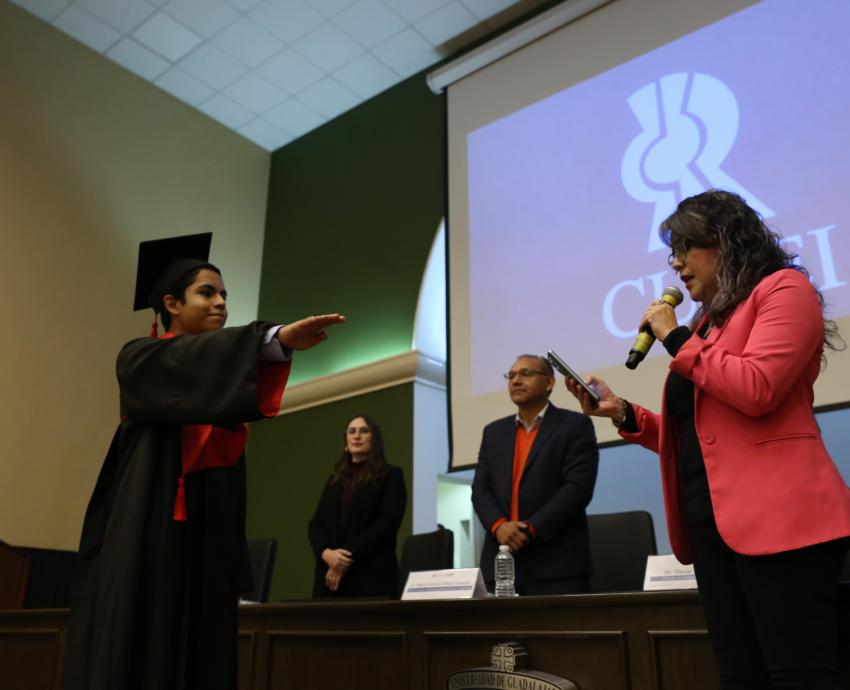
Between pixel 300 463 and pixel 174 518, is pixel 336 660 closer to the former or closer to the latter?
pixel 174 518

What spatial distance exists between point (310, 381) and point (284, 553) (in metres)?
1.14

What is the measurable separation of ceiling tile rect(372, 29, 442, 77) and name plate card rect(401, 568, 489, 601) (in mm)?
4015

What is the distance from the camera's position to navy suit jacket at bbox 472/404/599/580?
2.52 metres

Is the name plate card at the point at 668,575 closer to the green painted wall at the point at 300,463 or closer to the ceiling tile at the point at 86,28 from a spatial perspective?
the green painted wall at the point at 300,463

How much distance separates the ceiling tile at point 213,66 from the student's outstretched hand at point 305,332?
14.6 feet

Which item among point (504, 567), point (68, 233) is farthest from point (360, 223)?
point (504, 567)

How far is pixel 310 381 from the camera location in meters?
5.25

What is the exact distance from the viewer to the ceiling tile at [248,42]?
513 cm

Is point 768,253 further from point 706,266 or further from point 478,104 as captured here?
point 478,104

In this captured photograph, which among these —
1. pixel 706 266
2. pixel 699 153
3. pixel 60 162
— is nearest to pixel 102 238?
pixel 60 162

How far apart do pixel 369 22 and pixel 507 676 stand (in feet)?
14.7

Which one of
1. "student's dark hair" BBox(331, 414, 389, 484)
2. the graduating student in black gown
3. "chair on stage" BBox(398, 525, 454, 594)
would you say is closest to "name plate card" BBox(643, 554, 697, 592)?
the graduating student in black gown

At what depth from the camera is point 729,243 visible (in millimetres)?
1422

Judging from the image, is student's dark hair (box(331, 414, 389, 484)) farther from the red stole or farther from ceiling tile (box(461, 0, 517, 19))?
ceiling tile (box(461, 0, 517, 19))
